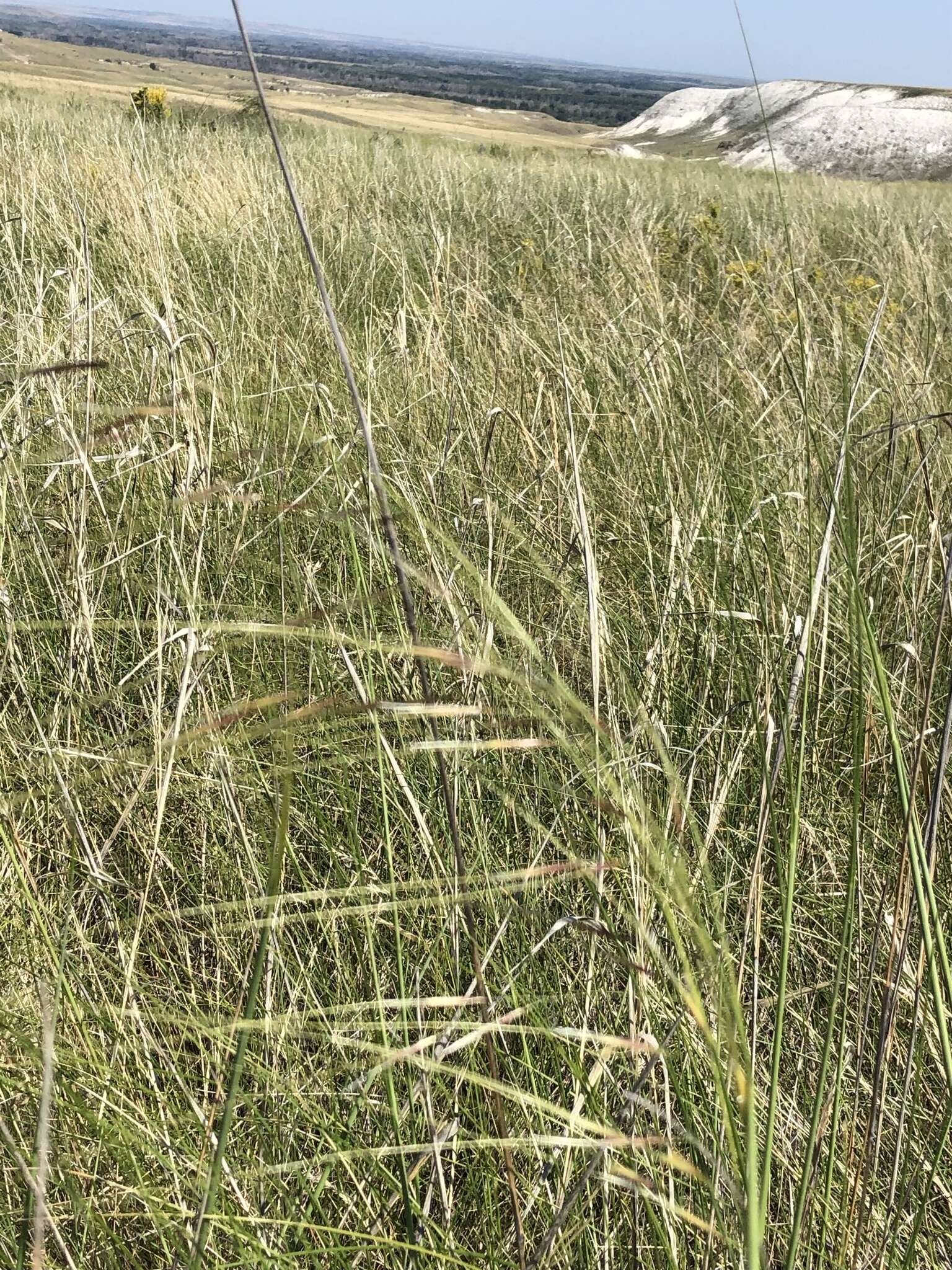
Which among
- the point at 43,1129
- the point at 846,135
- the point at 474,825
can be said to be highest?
the point at 846,135

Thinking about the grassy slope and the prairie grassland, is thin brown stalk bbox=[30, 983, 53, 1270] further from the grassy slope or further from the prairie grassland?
the grassy slope

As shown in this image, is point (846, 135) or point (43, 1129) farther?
point (846, 135)

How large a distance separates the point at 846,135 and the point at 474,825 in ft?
121

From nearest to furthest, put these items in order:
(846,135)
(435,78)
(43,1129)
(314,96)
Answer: (43,1129) → (846,135) → (314,96) → (435,78)

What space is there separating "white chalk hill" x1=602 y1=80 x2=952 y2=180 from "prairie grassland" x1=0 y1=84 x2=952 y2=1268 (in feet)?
83.4

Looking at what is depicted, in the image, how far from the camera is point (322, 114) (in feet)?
105

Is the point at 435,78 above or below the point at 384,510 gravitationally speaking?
above

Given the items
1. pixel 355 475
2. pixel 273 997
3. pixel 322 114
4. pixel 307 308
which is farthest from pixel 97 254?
pixel 322 114

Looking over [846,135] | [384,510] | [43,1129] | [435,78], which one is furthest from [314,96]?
[435,78]

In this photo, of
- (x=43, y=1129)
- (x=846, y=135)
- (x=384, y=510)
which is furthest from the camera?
(x=846, y=135)

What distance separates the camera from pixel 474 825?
87 centimetres

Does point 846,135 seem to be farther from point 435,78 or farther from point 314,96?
point 435,78

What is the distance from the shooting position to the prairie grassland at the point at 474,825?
617mm

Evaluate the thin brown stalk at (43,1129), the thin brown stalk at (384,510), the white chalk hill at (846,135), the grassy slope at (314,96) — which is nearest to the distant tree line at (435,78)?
the grassy slope at (314,96)
